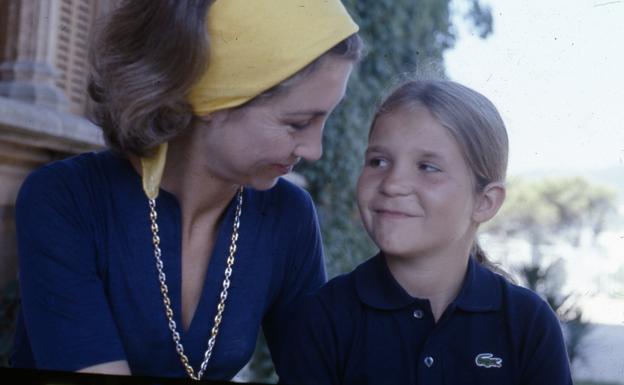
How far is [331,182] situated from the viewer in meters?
3.39

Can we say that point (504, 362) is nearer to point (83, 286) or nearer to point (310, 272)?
point (310, 272)

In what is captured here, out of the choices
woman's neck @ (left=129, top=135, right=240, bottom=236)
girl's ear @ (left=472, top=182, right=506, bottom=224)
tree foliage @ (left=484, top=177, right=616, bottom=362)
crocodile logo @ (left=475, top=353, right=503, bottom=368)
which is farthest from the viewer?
tree foliage @ (left=484, top=177, right=616, bottom=362)

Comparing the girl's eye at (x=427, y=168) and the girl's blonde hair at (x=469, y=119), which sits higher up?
the girl's blonde hair at (x=469, y=119)

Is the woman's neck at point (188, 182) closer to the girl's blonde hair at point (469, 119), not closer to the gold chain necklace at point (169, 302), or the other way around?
the gold chain necklace at point (169, 302)

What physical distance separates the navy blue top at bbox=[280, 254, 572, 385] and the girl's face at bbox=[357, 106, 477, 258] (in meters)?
0.08

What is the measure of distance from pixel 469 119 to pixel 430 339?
34cm

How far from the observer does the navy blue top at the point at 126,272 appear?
1343 millimetres

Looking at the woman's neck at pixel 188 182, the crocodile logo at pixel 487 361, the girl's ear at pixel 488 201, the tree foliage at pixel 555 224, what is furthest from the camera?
the tree foliage at pixel 555 224

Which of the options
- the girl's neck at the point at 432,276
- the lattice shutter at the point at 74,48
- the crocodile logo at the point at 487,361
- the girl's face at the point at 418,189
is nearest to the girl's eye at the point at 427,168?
the girl's face at the point at 418,189

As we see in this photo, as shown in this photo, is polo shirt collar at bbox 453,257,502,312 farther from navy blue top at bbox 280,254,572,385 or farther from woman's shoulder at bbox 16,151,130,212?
woman's shoulder at bbox 16,151,130,212

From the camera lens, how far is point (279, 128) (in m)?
1.35

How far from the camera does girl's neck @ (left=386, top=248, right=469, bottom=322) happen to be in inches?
53.1

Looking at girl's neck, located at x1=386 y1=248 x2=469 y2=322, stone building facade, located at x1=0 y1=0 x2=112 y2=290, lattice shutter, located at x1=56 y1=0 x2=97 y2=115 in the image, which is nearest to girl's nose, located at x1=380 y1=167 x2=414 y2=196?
girl's neck, located at x1=386 y1=248 x2=469 y2=322

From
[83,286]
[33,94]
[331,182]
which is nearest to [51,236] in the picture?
[83,286]
